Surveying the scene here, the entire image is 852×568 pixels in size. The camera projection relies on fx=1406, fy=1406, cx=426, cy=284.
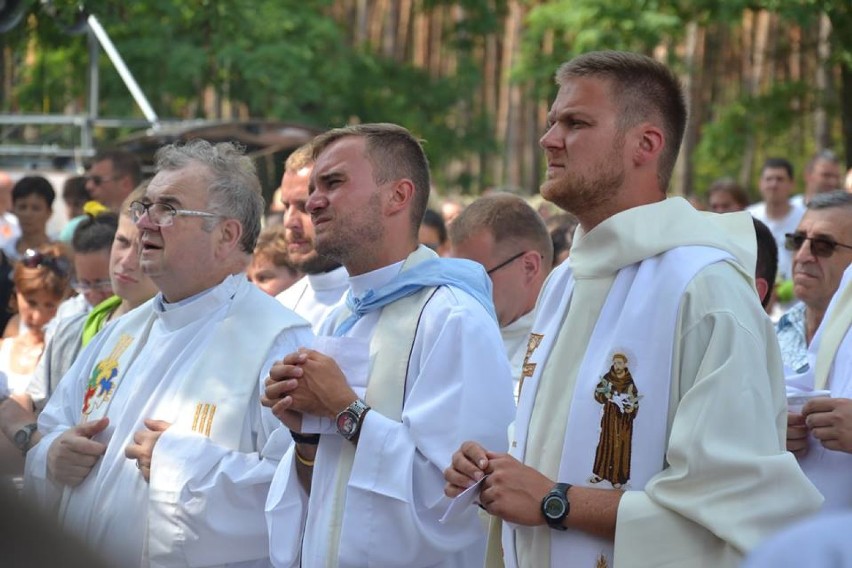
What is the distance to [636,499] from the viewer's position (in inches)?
126

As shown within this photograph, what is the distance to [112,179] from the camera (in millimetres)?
9648

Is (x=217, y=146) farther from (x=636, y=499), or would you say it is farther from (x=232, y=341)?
(x=636, y=499)

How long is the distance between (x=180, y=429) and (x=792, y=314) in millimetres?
2493

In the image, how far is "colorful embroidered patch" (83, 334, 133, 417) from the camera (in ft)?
16.9

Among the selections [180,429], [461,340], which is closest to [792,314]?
[461,340]

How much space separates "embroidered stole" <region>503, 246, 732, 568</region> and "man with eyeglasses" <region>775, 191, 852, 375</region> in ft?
6.60

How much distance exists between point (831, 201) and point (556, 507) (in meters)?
2.62

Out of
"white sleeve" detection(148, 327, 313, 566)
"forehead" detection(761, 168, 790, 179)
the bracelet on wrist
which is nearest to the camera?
the bracelet on wrist

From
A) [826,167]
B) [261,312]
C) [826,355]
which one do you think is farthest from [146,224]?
[826,167]

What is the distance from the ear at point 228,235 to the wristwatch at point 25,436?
3.92ft

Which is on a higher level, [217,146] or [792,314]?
[217,146]

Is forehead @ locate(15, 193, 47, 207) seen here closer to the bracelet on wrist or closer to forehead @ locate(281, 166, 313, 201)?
forehead @ locate(281, 166, 313, 201)

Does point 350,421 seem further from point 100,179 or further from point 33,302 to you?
point 100,179

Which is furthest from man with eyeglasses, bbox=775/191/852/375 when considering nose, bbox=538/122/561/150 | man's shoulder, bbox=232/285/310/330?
nose, bbox=538/122/561/150
